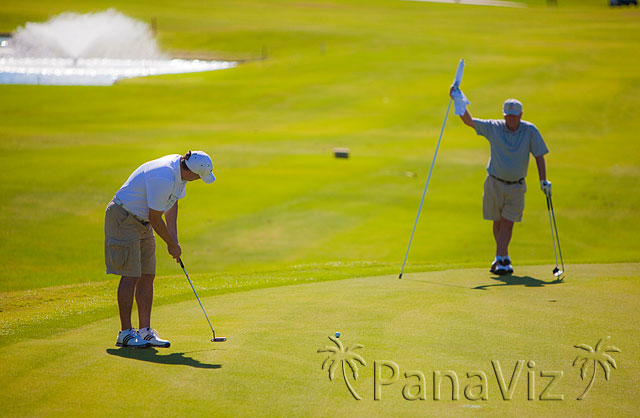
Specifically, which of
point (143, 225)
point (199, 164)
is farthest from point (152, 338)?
point (199, 164)

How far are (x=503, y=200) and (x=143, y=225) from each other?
5.32 m

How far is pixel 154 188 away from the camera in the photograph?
613cm

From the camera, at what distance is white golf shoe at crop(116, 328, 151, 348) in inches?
236

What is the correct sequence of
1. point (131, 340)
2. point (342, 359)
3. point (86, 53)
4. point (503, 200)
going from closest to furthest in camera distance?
point (342, 359) < point (131, 340) < point (503, 200) < point (86, 53)

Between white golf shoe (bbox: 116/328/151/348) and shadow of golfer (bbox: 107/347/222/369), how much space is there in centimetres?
5

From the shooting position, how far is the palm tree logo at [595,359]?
209 inches

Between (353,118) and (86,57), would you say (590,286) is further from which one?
(86,57)

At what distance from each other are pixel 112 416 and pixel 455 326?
2.97m

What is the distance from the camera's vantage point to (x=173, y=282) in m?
9.76

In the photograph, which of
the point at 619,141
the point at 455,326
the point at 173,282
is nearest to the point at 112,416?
the point at 455,326

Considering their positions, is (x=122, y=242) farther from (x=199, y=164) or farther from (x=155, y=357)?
(x=155, y=357)

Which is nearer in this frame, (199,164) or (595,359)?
(595,359)

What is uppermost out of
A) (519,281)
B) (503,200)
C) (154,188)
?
(154,188)

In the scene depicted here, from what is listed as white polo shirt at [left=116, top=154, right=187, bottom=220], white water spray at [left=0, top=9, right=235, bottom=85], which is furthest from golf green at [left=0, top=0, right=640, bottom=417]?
white water spray at [left=0, top=9, right=235, bottom=85]
